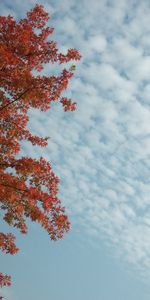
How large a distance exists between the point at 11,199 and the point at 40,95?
13.5 ft

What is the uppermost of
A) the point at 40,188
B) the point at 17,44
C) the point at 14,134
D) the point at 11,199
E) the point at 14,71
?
the point at 17,44

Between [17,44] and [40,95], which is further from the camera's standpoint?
[17,44]

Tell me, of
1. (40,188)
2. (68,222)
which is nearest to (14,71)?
(40,188)

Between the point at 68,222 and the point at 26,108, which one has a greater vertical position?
the point at 26,108

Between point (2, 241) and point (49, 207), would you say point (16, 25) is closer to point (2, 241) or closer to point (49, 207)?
point (49, 207)

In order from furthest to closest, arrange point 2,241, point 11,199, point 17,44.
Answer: point 2,241, point 17,44, point 11,199

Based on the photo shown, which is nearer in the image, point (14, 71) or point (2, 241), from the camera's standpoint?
point (14, 71)

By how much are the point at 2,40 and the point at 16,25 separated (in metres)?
1.07

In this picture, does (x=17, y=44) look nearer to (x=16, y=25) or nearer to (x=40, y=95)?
(x=16, y=25)

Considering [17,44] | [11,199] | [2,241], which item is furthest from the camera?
[2,241]

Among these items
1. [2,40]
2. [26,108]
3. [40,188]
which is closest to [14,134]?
[26,108]

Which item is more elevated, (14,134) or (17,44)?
(17,44)

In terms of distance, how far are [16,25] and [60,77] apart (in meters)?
3.39

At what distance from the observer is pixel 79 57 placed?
20.2 m
